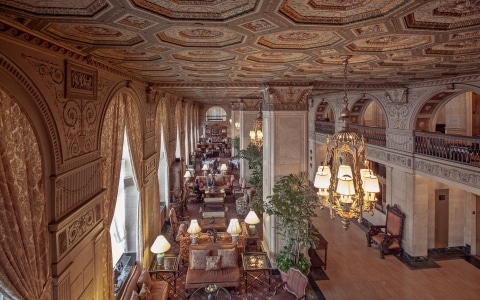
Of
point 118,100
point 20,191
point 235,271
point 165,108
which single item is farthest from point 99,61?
point 165,108

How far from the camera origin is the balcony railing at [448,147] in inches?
291

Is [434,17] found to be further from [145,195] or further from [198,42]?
[145,195]

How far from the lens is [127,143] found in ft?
21.8

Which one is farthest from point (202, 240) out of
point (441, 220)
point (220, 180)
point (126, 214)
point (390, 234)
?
point (220, 180)

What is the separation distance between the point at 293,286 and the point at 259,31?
208 inches

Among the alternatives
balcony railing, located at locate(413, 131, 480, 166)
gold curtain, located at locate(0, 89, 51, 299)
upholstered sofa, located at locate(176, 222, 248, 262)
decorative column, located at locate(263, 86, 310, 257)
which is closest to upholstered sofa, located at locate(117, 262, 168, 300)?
upholstered sofa, located at locate(176, 222, 248, 262)

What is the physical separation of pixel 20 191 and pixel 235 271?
550cm

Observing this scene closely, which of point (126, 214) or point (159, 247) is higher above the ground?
point (126, 214)

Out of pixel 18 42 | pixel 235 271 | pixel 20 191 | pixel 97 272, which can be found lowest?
pixel 235 271

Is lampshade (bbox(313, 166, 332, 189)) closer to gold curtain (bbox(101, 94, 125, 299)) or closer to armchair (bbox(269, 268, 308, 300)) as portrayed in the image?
armchair (bbox(269, 268, 308, 300))

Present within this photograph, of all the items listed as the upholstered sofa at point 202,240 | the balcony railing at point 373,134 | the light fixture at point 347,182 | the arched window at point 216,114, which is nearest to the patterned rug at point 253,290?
the upholstered sofa at point 202,240

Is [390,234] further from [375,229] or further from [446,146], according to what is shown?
[446,146]

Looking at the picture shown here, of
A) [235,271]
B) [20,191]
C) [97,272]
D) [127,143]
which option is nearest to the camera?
[20,191]

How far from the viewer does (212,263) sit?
24.6 feet
